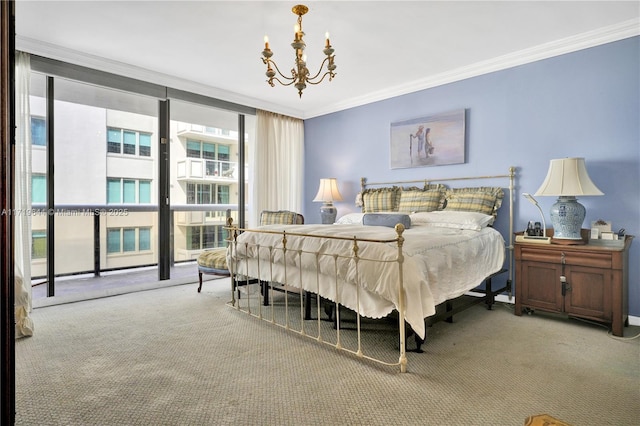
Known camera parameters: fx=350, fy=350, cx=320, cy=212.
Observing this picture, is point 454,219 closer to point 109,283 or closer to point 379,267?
point 379,267

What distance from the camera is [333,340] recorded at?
261 cm

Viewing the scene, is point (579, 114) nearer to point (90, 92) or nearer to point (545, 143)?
point (545, 143)

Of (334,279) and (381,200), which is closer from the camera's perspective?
(334,279)

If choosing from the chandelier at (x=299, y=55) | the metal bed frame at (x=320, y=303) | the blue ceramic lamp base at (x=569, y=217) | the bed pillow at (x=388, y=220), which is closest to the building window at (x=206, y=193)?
the metal bed frame at (x=320, y=303)

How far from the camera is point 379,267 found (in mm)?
2195

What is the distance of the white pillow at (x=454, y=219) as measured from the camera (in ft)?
10.7

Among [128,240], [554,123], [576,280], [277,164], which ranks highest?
[554,123]

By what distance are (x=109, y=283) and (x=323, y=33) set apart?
375 cm

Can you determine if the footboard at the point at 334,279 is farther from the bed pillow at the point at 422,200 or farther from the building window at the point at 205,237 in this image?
the building window at the point at 205,237

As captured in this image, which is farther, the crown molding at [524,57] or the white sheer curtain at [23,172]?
the white sheer curtain at [23,172]

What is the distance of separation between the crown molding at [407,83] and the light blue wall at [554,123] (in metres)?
0.07

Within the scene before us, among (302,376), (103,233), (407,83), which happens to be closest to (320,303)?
(302,376)

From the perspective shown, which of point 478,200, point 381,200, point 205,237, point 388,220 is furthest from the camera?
point 205,237

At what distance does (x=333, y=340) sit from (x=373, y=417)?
96 centimetres
